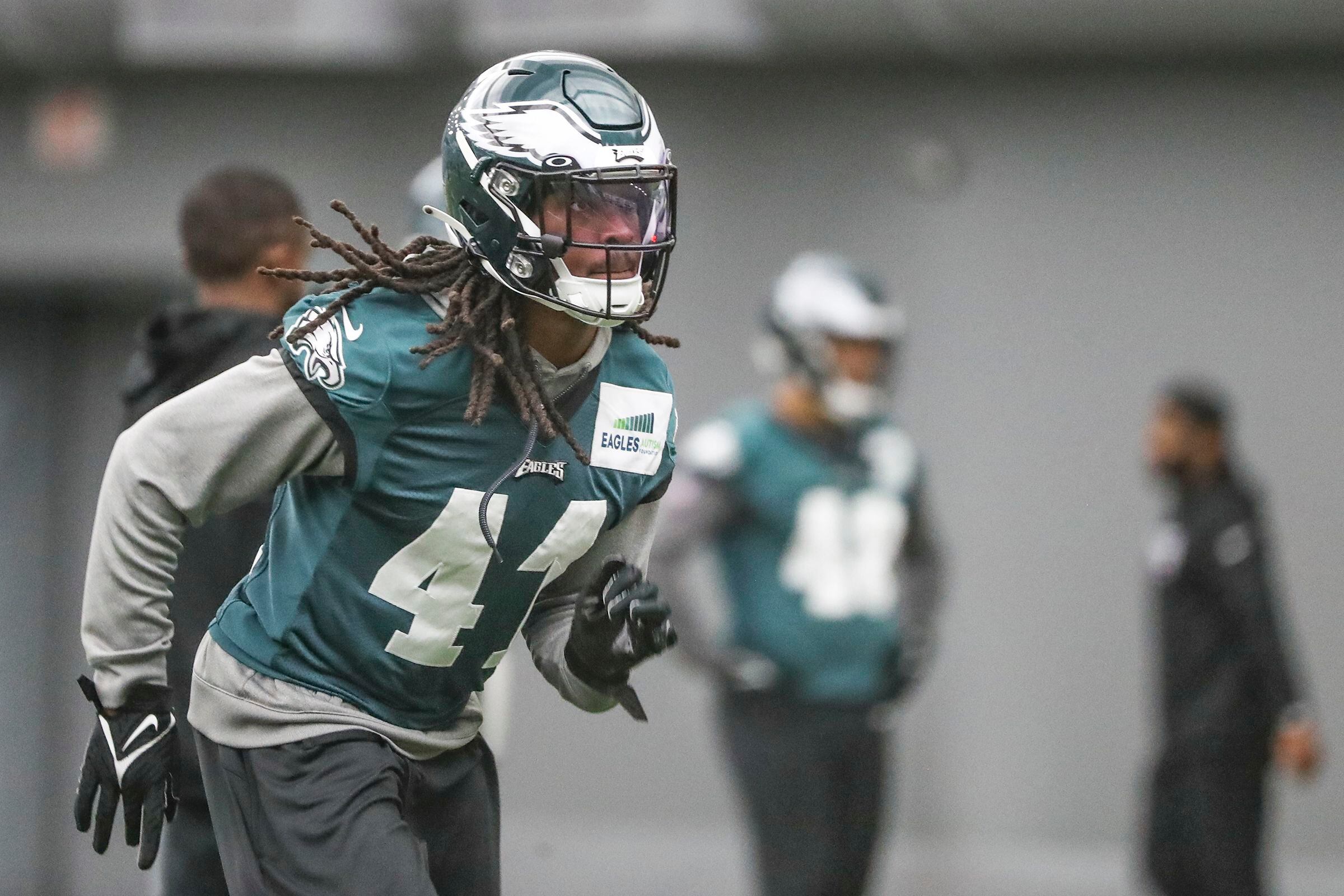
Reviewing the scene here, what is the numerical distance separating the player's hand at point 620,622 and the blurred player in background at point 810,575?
2.44m

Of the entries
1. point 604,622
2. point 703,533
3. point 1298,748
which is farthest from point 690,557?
point 604,622

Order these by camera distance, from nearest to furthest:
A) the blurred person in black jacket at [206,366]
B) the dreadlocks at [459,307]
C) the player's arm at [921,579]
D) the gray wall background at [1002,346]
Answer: the dreadlocks at [459,307] < the blurred person in black jacket at [206,366] < the player's arm at [921,579] < the gray wall background at [1002,346]

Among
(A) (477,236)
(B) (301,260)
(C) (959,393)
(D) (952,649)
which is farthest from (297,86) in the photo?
(A) (477,236)

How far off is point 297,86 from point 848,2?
2.43 metres

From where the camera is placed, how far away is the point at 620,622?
10.6 feet

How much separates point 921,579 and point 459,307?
326 centimetres

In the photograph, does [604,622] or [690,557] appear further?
[690,557]

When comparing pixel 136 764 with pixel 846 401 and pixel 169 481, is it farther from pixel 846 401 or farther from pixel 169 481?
pixel 846 401

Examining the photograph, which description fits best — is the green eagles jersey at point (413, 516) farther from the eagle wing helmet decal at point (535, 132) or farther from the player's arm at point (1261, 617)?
the player's arm at point (1261, 617)

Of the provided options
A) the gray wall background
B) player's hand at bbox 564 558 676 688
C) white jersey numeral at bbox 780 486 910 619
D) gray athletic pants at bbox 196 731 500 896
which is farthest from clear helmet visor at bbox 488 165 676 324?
the gray wall background

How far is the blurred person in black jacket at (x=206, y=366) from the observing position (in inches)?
159

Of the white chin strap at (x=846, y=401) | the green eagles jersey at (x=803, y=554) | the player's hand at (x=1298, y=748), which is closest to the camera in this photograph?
the green eagles jersey at (x=803, y=554)

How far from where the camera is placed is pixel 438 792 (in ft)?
11.3

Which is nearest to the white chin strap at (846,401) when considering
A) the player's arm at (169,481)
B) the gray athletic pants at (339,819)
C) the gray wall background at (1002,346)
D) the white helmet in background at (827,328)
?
the white helmet in background at (827,328)
